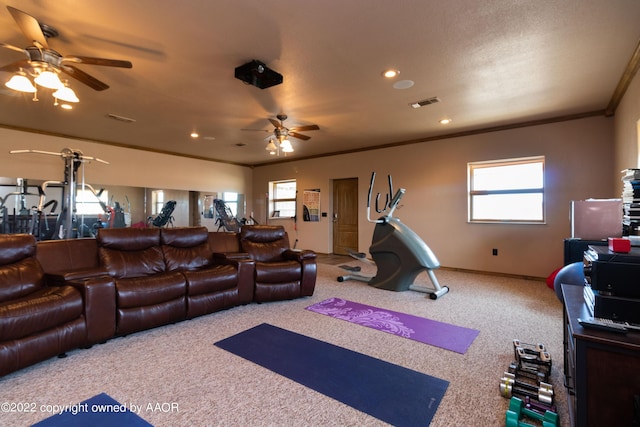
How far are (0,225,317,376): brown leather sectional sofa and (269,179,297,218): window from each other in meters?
4.13

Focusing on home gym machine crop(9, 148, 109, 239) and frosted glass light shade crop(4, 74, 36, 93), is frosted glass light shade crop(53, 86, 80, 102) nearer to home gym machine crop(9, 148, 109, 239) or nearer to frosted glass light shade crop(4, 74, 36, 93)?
frosted glass light shade crop(4, 74, 36, 93)

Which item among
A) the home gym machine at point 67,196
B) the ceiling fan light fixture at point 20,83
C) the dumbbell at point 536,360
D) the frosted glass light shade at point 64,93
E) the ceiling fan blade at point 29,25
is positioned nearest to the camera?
the ceiling fan blade at point 29,25

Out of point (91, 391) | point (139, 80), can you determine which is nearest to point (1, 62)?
point (139, 80)

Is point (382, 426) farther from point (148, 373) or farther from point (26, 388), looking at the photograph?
point (26, 388)

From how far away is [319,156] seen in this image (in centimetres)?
772

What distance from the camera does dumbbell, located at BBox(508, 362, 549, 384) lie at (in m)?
1.98

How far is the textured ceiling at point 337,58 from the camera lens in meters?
2.21

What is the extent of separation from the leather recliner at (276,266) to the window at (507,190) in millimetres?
3489

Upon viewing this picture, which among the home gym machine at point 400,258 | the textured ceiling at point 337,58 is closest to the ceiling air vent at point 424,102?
the textured ceiling at point 337,58

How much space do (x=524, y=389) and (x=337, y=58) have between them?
3.02 m

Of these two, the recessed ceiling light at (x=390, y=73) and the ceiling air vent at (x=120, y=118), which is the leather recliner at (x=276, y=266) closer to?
the recessed ceiling light at (x=390, y=73)

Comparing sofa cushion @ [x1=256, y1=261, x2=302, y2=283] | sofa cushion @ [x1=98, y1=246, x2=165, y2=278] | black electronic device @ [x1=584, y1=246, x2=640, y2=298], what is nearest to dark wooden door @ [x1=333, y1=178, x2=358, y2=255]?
sofa cushion @ [x1=256, y1=261, x2=302, y2=283]

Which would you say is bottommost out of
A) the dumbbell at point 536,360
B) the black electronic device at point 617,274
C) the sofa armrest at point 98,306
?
the dumbbell at point 536,360

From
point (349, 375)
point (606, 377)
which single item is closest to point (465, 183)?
point (349, 375)
